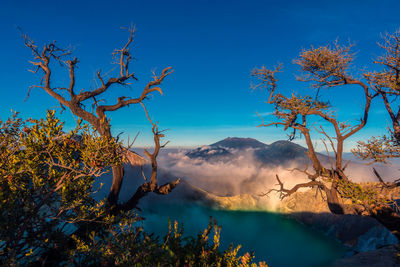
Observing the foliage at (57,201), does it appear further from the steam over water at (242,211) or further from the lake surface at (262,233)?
the lake surface at (262,233)

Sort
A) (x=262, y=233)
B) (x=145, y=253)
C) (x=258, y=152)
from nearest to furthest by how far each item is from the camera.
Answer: (x=145, y=253)
(x=262, y=233)
(x=258, y=152)

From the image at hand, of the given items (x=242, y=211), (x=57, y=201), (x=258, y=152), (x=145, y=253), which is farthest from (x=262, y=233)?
(x=258, y=152)

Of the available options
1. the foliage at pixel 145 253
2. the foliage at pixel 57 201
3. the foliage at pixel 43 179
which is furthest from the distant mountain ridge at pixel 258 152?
the foliage at pixel 43 179

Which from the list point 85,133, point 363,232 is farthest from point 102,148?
point 363,232

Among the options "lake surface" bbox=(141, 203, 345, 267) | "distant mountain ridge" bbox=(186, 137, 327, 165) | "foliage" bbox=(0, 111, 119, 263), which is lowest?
"lake surface" bbox=(141, 203, 345, 267)

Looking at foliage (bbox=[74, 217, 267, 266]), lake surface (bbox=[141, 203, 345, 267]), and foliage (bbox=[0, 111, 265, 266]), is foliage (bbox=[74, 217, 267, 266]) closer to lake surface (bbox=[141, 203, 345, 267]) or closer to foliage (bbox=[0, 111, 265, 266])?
foliage (bbox=[0, 111, 265, 266])

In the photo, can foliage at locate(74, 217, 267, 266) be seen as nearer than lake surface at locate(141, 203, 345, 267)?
Yes

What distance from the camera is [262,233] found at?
73.9ft

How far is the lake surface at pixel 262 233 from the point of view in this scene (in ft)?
57.1

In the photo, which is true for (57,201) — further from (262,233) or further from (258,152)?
(258,152)

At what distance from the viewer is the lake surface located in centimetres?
1739

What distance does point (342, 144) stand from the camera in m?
11.1

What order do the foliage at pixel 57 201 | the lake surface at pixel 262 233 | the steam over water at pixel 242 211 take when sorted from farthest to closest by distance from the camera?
the steam over water at pixel 242 211 < the lake surface at pixel 262 233 < the foliage at pixel 57 201

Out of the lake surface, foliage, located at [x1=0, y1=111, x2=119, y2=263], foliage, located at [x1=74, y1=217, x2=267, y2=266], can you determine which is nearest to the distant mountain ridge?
the lake surface
